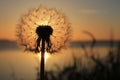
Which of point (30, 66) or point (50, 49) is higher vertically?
point (50, 49)

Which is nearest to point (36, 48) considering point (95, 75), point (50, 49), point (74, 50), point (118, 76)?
point (50, 49)

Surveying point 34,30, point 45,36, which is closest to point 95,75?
point 45,36

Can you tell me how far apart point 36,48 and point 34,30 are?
784 mm

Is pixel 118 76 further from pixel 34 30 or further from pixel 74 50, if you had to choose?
pixel 34 30

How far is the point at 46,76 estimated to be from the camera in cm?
930

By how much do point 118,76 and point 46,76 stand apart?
8.42 feet

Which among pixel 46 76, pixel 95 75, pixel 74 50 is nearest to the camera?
pixel 95 75

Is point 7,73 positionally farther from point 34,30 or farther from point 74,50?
point 74,50

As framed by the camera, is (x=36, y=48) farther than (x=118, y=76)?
Yes

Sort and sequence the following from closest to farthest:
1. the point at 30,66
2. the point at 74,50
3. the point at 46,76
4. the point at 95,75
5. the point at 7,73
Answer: the point at 95,75, the point at 74,50, the point at 46,76, the point at 7,73, the point at 30,66

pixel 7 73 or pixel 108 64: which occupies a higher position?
pixel 108 64

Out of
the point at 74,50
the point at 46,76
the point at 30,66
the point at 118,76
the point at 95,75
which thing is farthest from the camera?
the point at 30,66

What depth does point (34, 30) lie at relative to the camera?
9656 millimetres

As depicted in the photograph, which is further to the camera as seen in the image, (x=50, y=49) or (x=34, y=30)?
(x=34, y=30)
